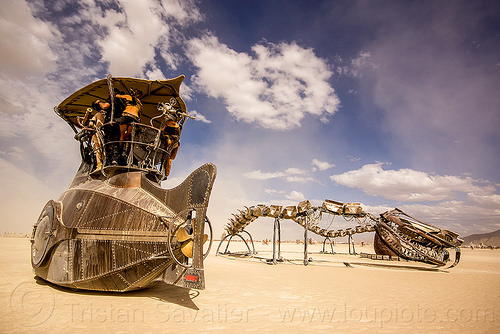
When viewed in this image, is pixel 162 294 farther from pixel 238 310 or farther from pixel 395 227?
pixel 395 227

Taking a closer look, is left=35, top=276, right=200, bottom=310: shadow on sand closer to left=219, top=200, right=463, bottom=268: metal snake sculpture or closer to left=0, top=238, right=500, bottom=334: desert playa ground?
left=0, top=238, right=500, bottom=334: desert playa ground

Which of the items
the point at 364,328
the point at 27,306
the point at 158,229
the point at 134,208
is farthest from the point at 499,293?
the point at 27,306

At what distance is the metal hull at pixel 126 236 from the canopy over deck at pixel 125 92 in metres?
3.09

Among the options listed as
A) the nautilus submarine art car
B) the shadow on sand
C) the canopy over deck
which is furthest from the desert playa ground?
the canopy over deck

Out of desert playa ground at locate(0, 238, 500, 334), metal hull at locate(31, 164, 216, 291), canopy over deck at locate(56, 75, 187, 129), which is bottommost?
desert playa ground at locate(0, 238, 500, 334)

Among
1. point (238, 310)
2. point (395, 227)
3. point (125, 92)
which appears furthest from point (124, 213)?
point (395, 227)

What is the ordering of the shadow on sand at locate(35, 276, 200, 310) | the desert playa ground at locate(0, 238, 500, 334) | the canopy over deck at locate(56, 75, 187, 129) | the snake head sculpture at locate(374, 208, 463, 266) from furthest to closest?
the snake head sculpture at locate(374, 208, 463, 266) → the canopy over deck at locate(56, 75, 187, 129) → the shadow on sand at locate(35, 276, 200, 310) → the desert playa ground at locate(0, 238, 500, 334)

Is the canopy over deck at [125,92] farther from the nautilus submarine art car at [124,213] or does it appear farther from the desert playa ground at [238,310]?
the desert playa ground at [238,310]

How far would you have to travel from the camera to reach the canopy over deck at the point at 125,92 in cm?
739

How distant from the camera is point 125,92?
7664mm

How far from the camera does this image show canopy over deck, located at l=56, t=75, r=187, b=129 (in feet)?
24.2

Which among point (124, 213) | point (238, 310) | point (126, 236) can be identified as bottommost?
point (238, 310)

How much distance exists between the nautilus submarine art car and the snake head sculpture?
44.7ft

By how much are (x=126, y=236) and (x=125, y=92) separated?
4593 millimetres
